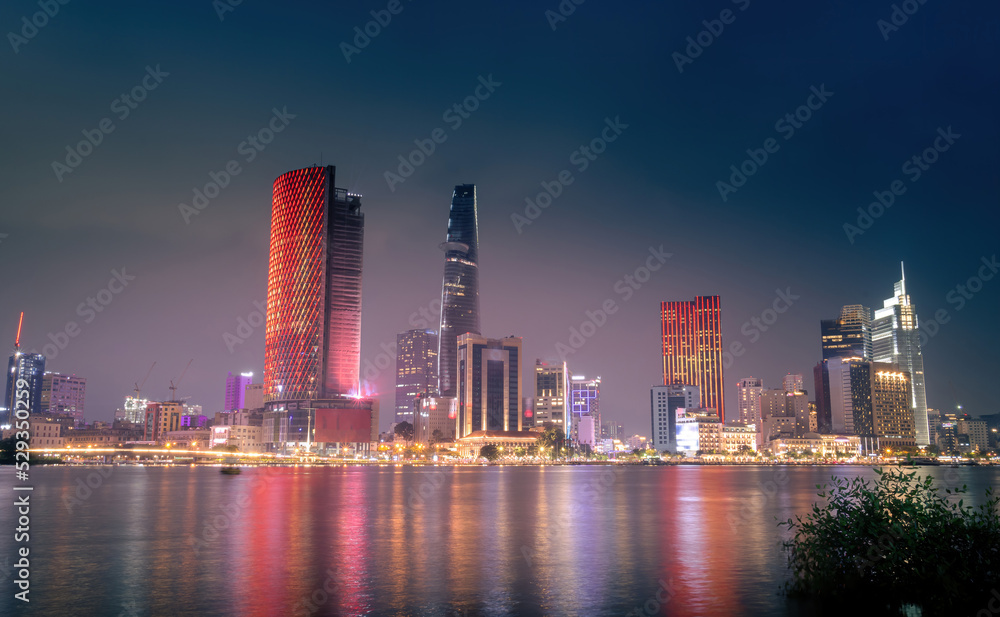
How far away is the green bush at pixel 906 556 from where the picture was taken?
2734 centimetres

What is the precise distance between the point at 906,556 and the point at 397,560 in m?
28.4

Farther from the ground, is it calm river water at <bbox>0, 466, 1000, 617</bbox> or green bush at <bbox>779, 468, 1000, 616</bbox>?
green bush at <bbox>779, 468, 1000, 616</bbox>

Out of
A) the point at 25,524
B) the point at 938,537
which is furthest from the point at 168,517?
the point at 938,537

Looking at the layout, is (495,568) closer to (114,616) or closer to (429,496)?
(114,616)

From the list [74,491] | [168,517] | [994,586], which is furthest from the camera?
[74,491]

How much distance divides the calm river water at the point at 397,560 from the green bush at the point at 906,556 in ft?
7.91

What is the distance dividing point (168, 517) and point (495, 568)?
42.7m

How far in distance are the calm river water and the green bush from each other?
2.41m

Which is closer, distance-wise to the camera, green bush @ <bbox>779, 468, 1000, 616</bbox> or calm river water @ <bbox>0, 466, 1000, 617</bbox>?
green bush @ <bbox>779, 468, 1000, 616</bbox>

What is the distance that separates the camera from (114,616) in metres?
30.7

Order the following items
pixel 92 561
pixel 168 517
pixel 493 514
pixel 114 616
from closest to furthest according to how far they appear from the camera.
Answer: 1. pixel 114 616
2. pixel 92 561
3. pixel 168 517
4. pixel 493 514

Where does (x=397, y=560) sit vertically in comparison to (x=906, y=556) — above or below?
below

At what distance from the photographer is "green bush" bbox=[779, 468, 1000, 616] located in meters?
27.3

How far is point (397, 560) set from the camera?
45156 mm
